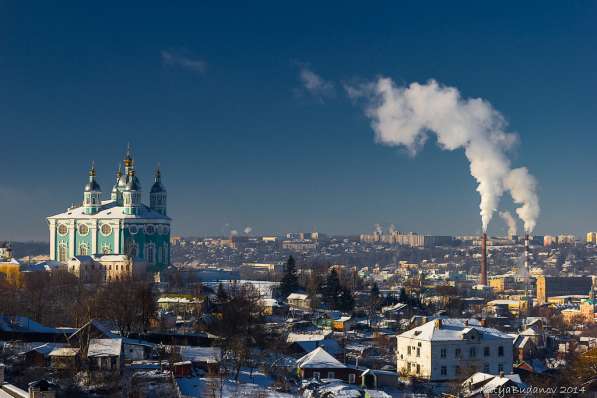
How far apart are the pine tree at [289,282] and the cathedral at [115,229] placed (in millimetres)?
8806

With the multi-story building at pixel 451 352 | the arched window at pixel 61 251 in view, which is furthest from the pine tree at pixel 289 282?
the multi-story building at pixel 451 352

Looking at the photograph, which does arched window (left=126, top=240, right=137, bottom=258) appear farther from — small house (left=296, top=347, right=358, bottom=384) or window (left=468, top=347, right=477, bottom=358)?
small house (left=296, top=347, right=358, bottom=384)

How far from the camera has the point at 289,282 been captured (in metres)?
56.6

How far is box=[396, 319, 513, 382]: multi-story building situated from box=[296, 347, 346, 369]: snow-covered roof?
3.62 meters

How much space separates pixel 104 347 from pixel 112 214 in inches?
1452

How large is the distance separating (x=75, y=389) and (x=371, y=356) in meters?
14.3

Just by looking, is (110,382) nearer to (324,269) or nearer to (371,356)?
(371,356)

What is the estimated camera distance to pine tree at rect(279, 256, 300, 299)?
2203 inches

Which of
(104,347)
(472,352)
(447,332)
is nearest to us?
(104,347)

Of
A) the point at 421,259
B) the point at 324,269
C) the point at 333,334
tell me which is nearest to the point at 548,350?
the point at 333,334

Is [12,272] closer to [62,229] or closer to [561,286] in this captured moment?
[62,229]

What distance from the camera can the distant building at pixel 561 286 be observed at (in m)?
103

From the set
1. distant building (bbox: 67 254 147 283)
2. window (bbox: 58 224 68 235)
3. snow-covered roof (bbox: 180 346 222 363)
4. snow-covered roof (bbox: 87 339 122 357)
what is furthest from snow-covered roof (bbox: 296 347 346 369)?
window (bbox: 58 224 68 235)

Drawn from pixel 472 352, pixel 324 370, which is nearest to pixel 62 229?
pixel 472 352
